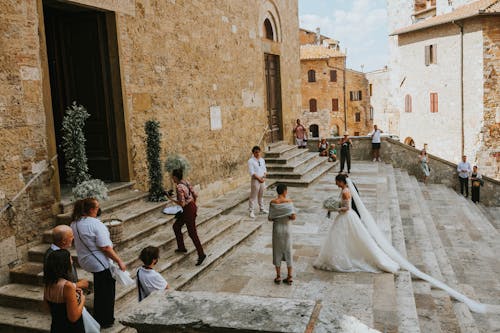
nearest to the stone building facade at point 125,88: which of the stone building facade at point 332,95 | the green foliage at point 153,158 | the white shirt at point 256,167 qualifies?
the green foliage at point 153,158

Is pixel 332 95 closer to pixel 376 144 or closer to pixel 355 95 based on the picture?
pixel 355 95

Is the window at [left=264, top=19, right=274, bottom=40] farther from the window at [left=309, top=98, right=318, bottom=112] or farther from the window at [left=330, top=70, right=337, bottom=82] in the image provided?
the window at [left=309, top=98, right=318, bottom=112]

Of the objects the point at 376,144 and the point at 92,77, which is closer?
the point at 92,77

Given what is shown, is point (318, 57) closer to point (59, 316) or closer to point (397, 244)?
point (397, 244)

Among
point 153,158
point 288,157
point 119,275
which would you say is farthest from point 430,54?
point 119,275

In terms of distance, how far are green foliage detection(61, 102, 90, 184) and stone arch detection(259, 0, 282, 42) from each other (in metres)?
9.17

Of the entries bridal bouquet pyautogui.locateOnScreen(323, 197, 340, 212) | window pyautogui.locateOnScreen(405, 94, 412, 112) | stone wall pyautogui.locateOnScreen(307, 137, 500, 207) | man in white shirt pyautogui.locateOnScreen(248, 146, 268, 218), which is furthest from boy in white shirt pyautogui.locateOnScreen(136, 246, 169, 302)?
window pyautogui.locateOnScreen(405, 94, 412, 112)

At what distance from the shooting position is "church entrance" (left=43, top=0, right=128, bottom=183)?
830 cm

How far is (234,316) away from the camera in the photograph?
104 inches

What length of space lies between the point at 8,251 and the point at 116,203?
1.90m

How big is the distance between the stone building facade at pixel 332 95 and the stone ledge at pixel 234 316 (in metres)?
41.0

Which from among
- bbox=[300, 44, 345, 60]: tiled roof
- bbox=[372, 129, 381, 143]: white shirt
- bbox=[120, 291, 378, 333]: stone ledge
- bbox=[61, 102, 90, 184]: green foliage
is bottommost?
bbox=[120, 291, 378, 333]: stone ledge

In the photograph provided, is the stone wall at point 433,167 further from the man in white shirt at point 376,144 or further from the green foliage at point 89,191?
the green foliage at point 89,191

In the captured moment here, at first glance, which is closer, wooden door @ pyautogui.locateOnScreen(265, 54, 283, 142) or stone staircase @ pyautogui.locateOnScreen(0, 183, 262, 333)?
stone staircase @ pyautogui.locateOnScreen(0, 183, 262, 333)
